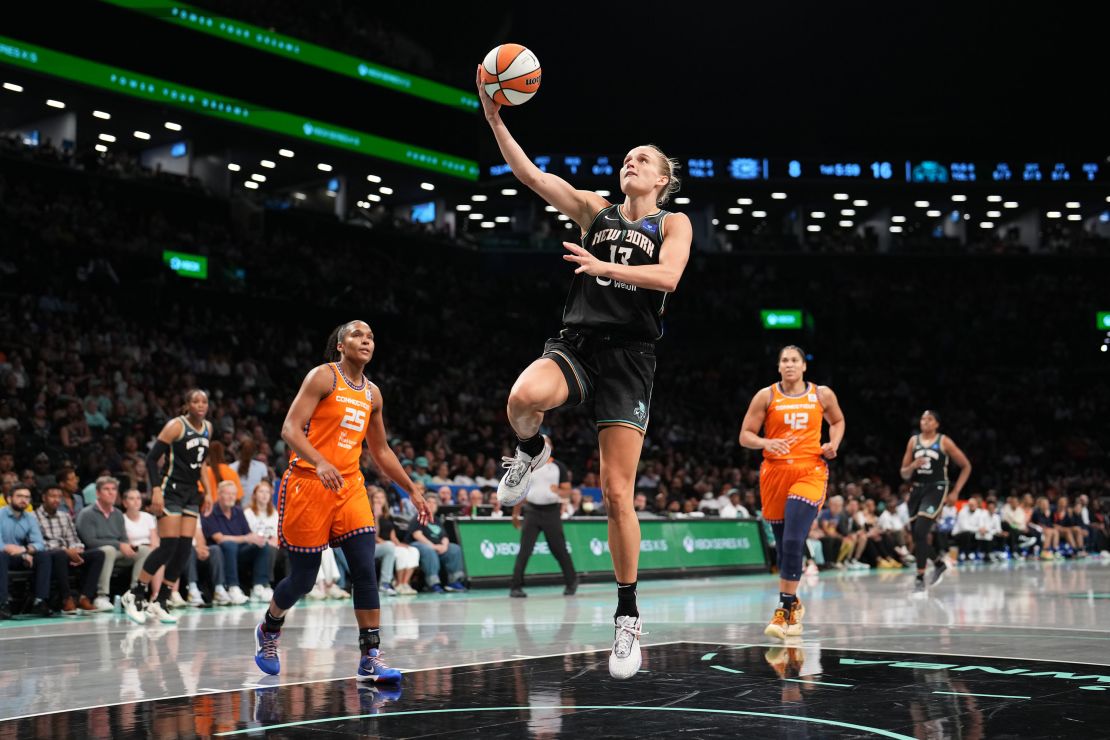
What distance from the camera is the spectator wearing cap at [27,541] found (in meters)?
11.6

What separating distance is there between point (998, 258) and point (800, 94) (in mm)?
10066

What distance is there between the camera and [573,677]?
6.63 meters

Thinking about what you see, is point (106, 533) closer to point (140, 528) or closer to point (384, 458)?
point (140, 528)

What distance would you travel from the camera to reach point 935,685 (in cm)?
612

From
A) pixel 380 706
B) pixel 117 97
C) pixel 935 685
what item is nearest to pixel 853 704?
pixel 935 685

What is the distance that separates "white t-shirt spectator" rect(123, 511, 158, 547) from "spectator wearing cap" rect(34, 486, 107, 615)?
50cm

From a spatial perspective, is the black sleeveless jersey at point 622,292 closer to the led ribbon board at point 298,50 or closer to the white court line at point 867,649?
the white court line at point 867,649

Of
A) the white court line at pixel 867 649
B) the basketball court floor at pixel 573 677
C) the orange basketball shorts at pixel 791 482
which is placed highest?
the orange basketball shorts at pixel 791 482

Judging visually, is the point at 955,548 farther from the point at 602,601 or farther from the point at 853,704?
the point at 853,704

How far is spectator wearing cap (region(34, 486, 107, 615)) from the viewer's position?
1191cm

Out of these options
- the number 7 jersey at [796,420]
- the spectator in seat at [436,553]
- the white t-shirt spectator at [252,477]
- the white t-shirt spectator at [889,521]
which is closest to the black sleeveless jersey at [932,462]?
the number 7 jersey at [796,420]

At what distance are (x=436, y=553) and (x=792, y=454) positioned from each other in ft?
23.9

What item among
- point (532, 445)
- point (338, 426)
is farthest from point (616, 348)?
point (338, 426)

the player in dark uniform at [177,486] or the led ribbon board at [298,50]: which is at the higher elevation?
the led ribbon board at [298,50]
